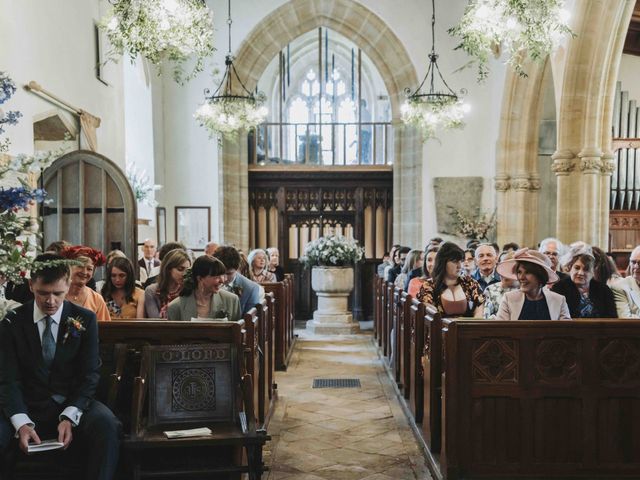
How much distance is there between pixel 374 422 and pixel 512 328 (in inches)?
78.3

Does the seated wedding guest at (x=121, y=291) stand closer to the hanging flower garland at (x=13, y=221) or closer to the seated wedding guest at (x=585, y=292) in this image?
the hanging flower garland at (x=13, y=221)

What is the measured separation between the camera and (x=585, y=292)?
4562 millimetres

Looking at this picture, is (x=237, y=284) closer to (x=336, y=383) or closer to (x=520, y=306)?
(x=336, y=383)

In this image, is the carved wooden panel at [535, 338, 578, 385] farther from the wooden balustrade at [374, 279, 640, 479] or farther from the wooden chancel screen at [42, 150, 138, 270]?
the wooden chancel screen at [42, 150, 138, 270]

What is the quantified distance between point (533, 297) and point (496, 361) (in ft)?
1.70

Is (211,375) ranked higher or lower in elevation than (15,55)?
lower

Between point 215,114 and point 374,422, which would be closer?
point 374,422

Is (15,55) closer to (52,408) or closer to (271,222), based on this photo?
(52,408)

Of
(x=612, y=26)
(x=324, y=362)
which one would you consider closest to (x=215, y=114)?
(x=324, y=362)

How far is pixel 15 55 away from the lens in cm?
599

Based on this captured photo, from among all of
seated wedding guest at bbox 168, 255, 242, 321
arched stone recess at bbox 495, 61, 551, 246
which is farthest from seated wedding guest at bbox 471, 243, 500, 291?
arched stone recess at bbox 495, 61, 551, 246

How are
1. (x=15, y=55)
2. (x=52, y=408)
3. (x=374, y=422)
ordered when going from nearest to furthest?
(x=52, y=408)
(x=374, y=422)
(x=15, y=55)

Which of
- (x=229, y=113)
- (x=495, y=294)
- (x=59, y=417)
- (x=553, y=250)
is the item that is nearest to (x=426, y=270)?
(x=553, y=250)

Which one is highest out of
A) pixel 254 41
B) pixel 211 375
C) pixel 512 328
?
pixel 254 41
